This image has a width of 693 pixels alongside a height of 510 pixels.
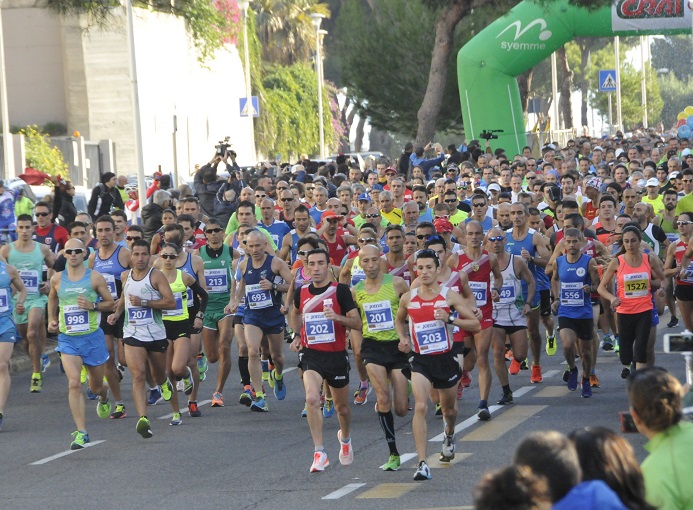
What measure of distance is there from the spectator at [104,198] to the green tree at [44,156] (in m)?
14.7

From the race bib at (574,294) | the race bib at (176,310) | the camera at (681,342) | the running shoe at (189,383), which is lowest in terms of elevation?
the running shoe at (189,383)

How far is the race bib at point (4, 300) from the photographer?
14207 millimetres

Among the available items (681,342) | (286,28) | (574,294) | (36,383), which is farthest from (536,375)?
A: (286,28)

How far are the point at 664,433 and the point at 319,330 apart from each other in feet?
20.8

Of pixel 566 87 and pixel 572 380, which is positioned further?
pixel 566 87

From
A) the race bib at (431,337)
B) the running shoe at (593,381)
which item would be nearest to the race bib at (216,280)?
the running shoe at (593,381)

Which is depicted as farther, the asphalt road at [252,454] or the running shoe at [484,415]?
the running shoe at [484,415]

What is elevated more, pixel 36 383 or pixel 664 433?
pixel 664 433

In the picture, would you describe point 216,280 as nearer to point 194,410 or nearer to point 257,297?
point 257,297

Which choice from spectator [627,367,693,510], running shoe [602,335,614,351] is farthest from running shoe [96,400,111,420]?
spectator [627,367,693,510]

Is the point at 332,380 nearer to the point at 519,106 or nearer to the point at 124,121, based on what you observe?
the point at 519,106

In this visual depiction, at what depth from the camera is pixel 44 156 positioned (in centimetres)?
3769

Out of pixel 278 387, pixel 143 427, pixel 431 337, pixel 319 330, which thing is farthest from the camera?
pixel 278 387

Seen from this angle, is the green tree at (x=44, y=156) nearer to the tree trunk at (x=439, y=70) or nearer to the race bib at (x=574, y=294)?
the tree trunk at (x=439, y=70)
